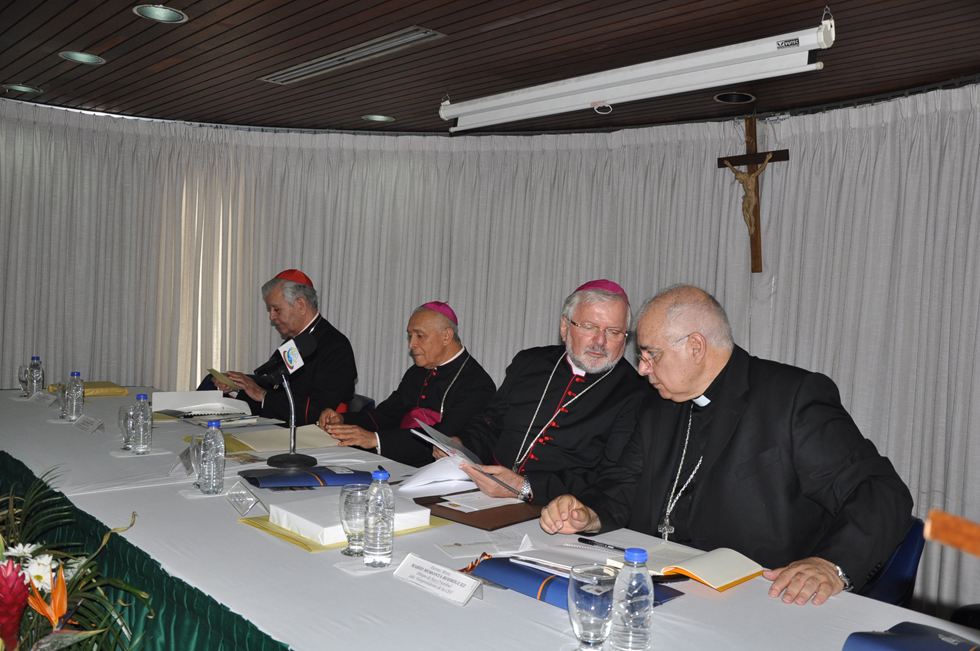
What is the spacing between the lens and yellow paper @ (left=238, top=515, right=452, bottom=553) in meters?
1.93

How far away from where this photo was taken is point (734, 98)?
466 cm

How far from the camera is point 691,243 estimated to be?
5.36m

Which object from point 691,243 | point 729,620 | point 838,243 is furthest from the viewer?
point 691,243

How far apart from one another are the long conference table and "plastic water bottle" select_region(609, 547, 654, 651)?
5cm

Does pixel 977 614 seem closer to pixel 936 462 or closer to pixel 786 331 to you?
pixel 936 462

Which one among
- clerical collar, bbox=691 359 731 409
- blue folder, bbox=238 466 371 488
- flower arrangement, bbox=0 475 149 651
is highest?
clerical collar, bbox=691 359 731 409

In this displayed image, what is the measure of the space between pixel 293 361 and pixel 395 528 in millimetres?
989

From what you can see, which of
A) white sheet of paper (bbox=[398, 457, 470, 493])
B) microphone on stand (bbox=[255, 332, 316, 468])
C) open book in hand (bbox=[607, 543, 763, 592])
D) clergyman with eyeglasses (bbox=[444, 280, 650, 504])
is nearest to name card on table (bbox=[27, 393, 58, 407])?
microphone on stand (bbox=[255, 332, 316, 468])

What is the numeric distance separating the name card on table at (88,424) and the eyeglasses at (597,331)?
2.17 m

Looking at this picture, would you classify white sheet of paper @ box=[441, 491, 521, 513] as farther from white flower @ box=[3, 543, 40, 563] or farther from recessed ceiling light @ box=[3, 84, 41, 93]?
recessed ceiling light @ box=[3, 84, 41, 93]

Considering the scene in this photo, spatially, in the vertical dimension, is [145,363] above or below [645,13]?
below

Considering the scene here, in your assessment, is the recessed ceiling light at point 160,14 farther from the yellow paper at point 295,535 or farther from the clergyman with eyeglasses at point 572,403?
the yellow paper at point 295,535

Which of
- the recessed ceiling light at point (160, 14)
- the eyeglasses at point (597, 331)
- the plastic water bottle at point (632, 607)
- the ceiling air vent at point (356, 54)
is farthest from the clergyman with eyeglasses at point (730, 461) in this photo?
the recessed ceiling light at point (160, 14)

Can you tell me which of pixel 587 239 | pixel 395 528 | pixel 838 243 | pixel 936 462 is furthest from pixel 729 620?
pixel 587 239
